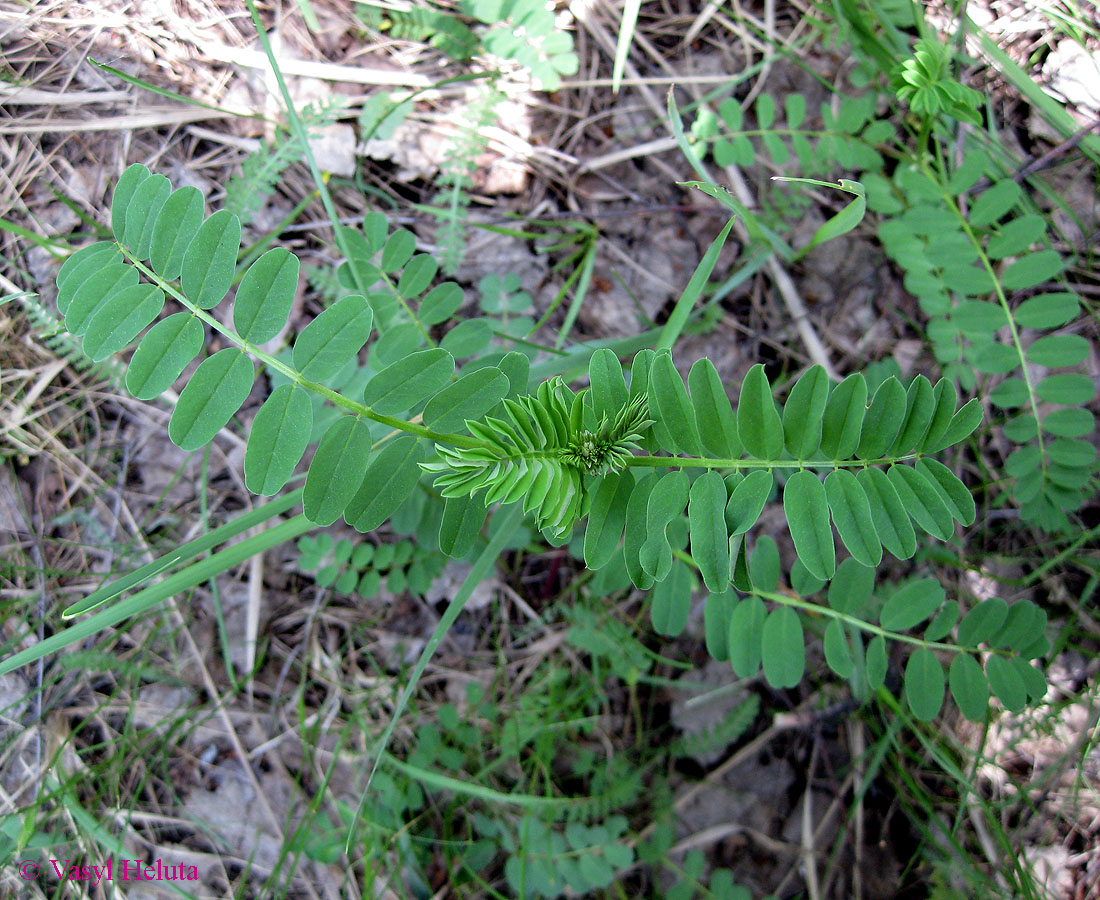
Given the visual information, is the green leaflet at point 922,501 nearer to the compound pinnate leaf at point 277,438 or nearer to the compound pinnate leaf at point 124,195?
the compound pinnate leaf at point 277,438

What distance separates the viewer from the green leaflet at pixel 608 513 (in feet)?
4.85

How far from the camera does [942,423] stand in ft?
4.83

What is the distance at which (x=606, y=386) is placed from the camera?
1449 mm

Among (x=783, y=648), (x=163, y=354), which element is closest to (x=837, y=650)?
(x=783, y=648)

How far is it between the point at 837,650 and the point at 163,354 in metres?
1.84

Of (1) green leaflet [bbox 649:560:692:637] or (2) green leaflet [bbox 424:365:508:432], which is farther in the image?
(1) green leaflet [bbox 649:560:692:637]

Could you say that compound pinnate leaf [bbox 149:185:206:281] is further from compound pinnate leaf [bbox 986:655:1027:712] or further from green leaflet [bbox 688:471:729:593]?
compound pinnate leaf [bbox 986:655:1027:712]

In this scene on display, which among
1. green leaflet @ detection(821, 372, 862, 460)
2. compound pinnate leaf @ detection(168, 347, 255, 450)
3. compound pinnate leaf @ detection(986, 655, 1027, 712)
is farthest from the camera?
compound pinnate leaf @ detection(986, 655, 1027, 712)

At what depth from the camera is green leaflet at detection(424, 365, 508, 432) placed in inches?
56.8

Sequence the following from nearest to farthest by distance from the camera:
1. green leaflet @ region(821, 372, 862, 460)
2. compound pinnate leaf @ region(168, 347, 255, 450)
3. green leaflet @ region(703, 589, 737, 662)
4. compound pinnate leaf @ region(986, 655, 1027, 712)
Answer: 1. compound pinnate leaf @ region(168, 347, 255, 450)
2. green leaflet @ region(821, 372, 862, 460)
3. compound pinnate leaf @ region(986, 655, 1027, 712)
4. green leaflet @ region(703, 589, 737, 662)

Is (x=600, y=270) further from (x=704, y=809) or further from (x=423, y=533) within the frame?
(x=704, y=809)

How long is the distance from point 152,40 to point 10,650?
2349 millimetres

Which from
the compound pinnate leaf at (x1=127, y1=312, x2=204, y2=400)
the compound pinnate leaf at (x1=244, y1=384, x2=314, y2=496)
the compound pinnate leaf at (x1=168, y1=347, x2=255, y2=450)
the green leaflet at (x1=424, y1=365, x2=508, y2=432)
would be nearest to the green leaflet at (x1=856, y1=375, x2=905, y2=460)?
the green leaflet at (x1=424, y1=365, x2=508, y2=432)

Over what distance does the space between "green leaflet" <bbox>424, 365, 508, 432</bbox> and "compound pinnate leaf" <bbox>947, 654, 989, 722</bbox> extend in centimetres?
150
